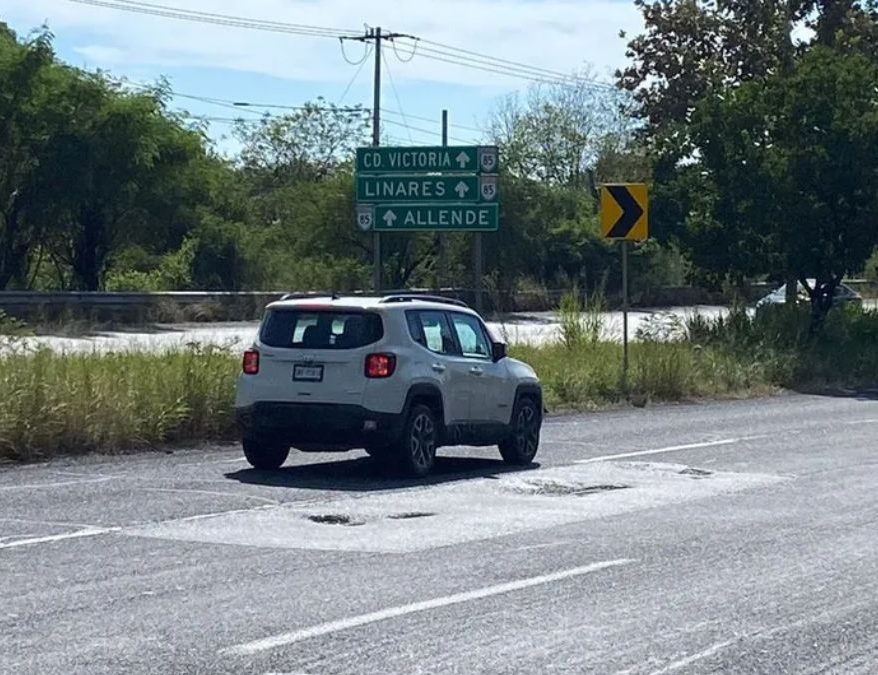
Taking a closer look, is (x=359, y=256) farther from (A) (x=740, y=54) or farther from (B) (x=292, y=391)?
(B) (x=292, y=391)

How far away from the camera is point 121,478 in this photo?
1534 centimetres

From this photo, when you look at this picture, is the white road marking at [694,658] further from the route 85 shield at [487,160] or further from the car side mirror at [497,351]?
the route 85 shield at [487,160]

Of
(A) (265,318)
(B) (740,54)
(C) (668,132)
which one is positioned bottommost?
(A) (265,318)

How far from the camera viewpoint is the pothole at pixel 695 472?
53.9 feet

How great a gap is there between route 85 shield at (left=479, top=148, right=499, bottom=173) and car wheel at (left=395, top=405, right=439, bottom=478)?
36.1 ft

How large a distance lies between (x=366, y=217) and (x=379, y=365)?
1201 centimetres

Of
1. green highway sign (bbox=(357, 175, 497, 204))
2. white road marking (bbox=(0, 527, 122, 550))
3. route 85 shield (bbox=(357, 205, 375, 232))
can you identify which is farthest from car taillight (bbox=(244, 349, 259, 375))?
route 85 shield (bbox=(357, 205, 375, 232))

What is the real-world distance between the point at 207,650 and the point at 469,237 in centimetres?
4772

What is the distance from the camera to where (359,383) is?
1541cm

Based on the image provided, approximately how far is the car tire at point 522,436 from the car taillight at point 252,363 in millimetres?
2744

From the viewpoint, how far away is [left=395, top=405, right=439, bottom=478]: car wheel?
51.0 ft

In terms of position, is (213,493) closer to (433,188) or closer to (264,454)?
(264,454)

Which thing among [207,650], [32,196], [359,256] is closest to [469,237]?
[359,256]

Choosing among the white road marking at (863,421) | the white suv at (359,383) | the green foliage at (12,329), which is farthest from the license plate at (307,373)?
the white road marking at (863,421)
